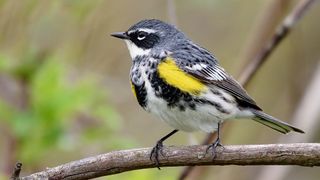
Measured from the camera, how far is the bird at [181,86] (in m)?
5.45

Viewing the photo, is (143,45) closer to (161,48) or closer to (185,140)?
(161,48)

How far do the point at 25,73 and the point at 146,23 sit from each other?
1.13 metres

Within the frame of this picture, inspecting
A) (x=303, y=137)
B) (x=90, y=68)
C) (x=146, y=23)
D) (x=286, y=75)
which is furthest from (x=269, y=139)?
(x=146, y=23)

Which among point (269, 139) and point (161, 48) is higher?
point (161, 48)

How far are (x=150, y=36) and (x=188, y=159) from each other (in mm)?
1401

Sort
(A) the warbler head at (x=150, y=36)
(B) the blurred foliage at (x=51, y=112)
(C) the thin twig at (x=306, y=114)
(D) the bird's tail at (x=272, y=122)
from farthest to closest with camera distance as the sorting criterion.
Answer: (C) the thin twig at (x=306, y=114) → (B) the blurred foliage at (x=51, y=112) → (A) the warbler head at (x=150, y=36) → (D) the bird's tail at (x=272, y=122)

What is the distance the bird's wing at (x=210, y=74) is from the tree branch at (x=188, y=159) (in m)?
0.71

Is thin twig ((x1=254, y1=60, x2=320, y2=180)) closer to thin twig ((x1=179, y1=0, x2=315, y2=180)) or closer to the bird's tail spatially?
the bird's tail

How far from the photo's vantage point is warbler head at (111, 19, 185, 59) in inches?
237

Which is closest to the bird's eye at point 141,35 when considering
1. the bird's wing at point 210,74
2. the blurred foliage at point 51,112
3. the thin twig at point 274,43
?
the bird's wing at point 210,74

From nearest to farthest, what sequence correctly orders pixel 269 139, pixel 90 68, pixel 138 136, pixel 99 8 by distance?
pixel 99 8 → pixel 90 68 → pixel 269 139 → pixel 138 136

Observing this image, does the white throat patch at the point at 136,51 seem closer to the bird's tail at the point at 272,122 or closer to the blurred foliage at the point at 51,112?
the blurred foliage at the point at 51,112

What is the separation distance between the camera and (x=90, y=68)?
7641 millimetres

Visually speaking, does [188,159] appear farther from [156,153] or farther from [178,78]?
[178,78]
